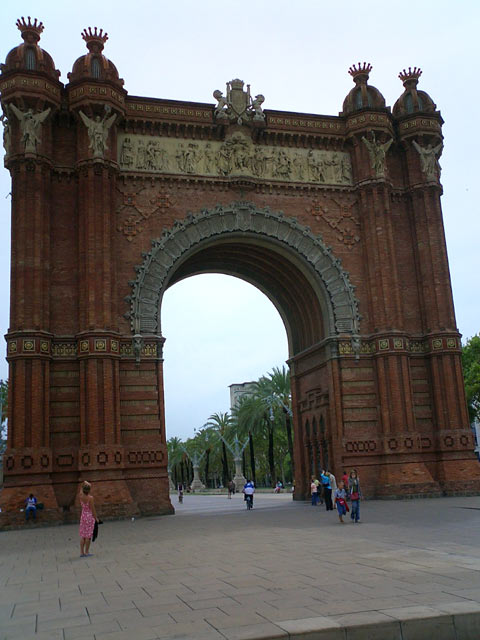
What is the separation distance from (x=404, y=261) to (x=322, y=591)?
24.8m

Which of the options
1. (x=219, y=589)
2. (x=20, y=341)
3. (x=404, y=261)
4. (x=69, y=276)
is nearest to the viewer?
(x=219, y=589)

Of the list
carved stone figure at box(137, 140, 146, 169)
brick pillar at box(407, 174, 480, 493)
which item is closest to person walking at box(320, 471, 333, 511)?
brick pillar at box(407, 174, 480, 493)

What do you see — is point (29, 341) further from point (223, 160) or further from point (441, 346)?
point (441, 346)

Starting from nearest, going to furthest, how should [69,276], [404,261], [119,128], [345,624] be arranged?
[345,624] < [69,276] < [119,128] < [404,261]

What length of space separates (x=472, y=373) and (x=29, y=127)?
37557mm

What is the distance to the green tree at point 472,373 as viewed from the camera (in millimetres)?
51250

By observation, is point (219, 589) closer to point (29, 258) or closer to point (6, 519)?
point (6, 519)

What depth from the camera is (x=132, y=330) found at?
2764cm

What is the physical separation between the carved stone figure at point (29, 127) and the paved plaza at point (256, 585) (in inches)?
620

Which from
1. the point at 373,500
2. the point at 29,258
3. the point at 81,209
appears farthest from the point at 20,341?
the point at 373,500

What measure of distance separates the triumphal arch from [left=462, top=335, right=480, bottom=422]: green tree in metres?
22.1

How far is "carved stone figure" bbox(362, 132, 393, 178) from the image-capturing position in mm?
31234

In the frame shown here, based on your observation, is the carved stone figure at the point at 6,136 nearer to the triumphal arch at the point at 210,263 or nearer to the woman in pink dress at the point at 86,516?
the triumphal arch at the point at 210,263

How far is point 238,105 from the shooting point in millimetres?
30797
